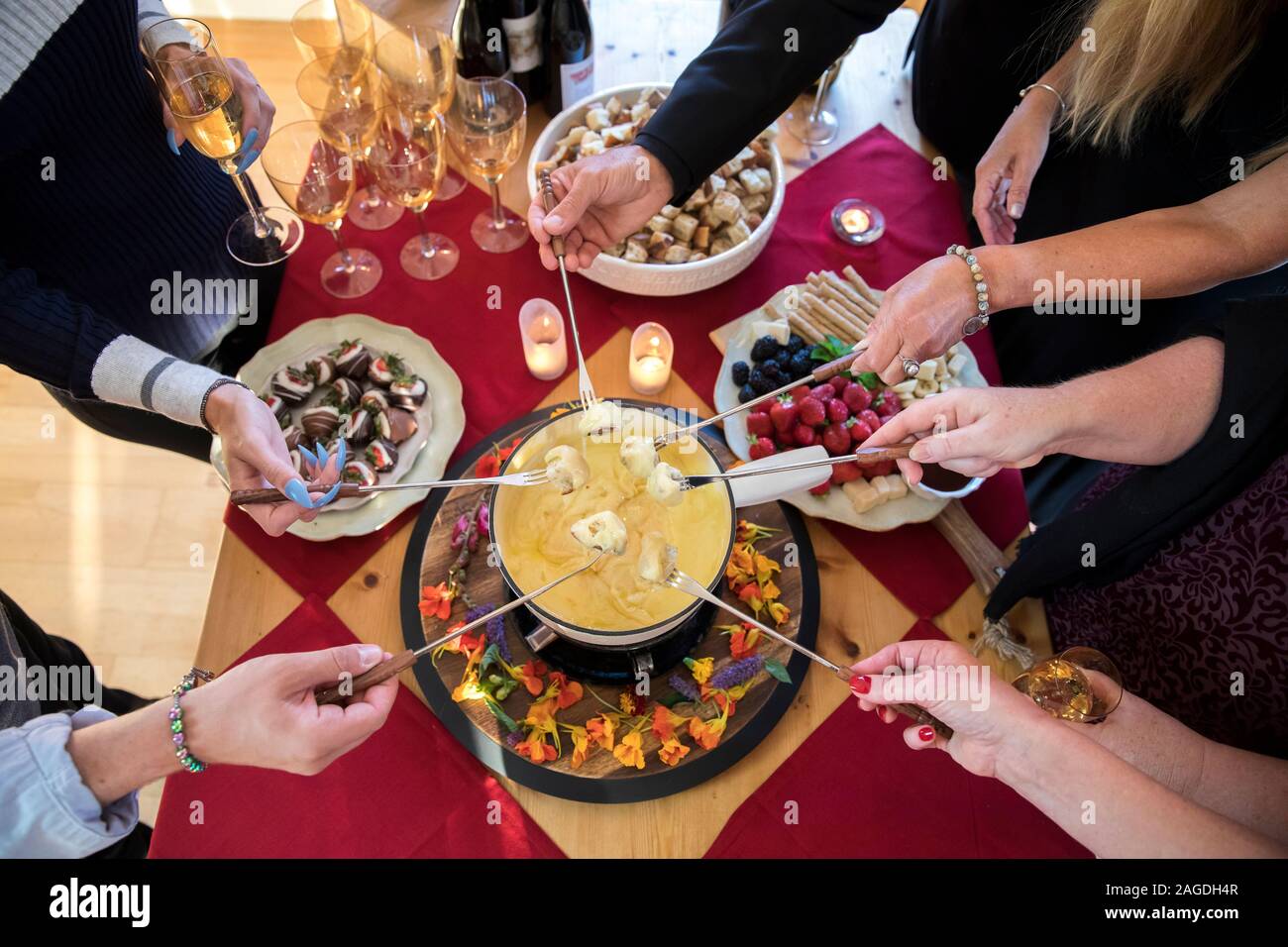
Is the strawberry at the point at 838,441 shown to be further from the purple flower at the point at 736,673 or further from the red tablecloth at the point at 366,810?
the red tablecloth at the point at 366,810

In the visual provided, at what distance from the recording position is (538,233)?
139cm

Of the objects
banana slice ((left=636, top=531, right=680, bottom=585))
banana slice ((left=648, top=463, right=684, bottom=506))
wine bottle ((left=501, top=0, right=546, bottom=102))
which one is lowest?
banana slice ((left=636, top=531, right=680, bottom=585))

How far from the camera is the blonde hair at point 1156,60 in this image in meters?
1.26

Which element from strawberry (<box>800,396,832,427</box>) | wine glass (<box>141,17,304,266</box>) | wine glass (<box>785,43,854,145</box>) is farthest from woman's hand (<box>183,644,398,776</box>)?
wine glass (<box>785,43,854,145</box>)

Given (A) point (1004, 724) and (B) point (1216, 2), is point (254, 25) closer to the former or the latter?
(B) point (1216, 2)

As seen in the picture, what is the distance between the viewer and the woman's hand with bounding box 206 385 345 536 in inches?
47.4

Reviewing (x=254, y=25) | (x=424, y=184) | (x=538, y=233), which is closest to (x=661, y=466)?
(x=538, y=233)

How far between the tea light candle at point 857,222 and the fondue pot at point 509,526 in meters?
0.79

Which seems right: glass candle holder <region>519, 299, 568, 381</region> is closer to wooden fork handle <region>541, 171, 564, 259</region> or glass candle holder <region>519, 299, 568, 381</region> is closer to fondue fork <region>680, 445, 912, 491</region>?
wooden fork handle <region>541, 171, 564, 259</region>

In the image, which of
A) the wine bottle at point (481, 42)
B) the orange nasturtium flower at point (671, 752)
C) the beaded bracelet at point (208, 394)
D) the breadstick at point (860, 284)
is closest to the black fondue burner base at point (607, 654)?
the orange nasturtium flower at point (671, 752)

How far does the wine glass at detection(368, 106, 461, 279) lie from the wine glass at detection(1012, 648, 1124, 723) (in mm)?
1370

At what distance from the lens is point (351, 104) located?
1.65 m

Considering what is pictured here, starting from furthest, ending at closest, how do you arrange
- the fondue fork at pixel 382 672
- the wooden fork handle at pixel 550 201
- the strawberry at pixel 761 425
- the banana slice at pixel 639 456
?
the strawberry at pixel 761 425, the wooden fork handle at pixel 550 201, the banana slice at pixel 639 456, the fondue fork at pixel 382 672

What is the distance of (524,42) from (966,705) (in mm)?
1666
